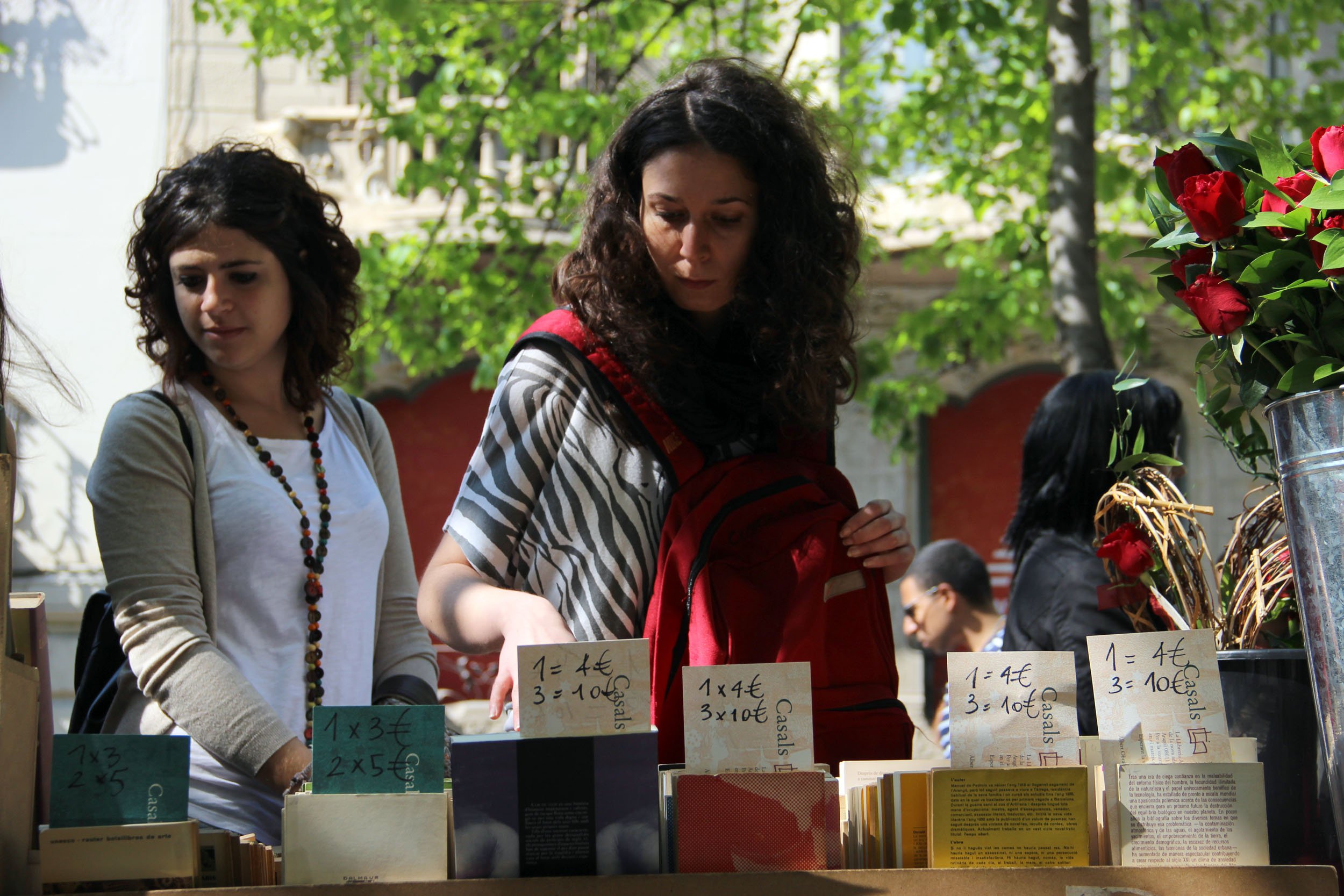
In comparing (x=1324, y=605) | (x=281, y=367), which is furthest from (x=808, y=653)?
(x=281, y=367)

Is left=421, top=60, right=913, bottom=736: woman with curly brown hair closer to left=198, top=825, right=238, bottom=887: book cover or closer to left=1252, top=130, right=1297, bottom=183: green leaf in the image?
left=198, top=825, right=238, bottom=887: book cover

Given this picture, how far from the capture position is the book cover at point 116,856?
1.14 m

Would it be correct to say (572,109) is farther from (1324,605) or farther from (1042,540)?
(1324,605)

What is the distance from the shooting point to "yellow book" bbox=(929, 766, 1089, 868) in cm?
120

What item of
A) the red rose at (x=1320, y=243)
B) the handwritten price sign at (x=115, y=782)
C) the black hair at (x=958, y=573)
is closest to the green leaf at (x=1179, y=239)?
the red rose at (x=1320, y=243)

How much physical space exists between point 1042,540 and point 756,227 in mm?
1025

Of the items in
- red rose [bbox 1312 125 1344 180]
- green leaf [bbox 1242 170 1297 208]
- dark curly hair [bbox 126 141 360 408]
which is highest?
dark curly hair [bbox 126 141 360 408]

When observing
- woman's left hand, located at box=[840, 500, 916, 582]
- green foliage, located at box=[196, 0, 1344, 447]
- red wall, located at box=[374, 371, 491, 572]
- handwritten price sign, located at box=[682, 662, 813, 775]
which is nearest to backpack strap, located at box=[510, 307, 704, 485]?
woman's left hand, located at box=[840, 500, 916, 582]

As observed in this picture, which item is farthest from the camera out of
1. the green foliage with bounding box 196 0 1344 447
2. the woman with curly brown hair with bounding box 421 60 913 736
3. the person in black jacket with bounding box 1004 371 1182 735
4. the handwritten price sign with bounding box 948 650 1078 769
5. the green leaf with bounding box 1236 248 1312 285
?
the green foliage with bounding box 196 0 1344 447

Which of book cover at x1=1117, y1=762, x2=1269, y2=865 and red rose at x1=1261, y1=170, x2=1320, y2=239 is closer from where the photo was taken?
book cover at x1=1117, y1=762, x2=1269, y2=865

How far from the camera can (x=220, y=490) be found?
6.41 feet

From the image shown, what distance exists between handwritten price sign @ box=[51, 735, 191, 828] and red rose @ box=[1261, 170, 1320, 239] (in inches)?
47.0

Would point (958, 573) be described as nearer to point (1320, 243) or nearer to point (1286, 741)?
point (1286, 741)

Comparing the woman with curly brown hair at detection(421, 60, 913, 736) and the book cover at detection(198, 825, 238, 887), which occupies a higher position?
the woman with curly brown hair at detection(421, 60, 913, 736)
